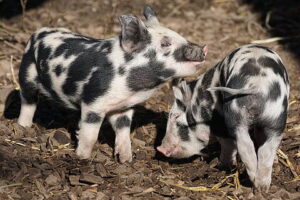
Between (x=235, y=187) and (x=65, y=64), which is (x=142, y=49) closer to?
(x=65, y=64)

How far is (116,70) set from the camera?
595 centimetres

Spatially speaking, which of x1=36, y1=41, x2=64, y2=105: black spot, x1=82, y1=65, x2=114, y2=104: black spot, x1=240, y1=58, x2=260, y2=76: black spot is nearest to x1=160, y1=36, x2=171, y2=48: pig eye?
x1=82, y1=65, x2=114, y2=104: black spot

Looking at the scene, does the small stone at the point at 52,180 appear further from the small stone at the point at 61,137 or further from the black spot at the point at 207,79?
the black spot at the point at 207,79

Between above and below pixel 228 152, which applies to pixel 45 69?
above

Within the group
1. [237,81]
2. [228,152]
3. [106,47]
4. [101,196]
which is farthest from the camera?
[228,152]

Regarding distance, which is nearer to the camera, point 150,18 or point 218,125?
point 218,125

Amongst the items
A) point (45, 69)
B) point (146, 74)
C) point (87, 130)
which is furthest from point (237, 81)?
point (45, 69)

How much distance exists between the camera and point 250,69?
5477 mm

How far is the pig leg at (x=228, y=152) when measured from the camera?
6211 mm

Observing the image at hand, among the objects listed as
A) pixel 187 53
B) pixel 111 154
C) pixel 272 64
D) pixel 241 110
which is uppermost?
pixel 272 64

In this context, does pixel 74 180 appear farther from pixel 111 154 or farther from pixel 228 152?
pixel 228 152

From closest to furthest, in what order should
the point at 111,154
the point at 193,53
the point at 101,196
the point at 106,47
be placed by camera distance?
the point at 101,196 → the point at 193,53 → the point at 106,47 → the point at 111,154

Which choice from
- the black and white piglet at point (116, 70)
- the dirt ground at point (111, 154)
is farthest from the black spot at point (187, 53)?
the dirt ground at point (111, 154)

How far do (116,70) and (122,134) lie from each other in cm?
79
